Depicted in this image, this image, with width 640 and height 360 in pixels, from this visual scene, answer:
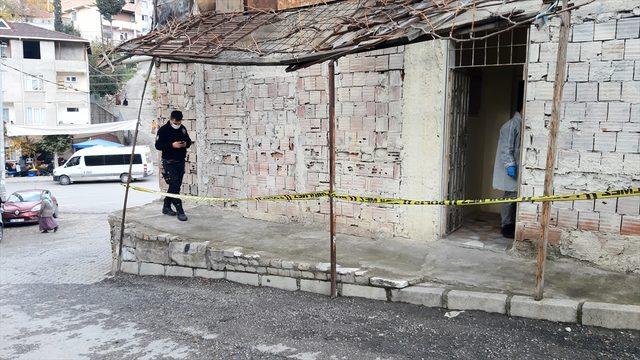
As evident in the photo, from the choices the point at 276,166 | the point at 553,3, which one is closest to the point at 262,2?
the point at 276,166

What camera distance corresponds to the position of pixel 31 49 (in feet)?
118

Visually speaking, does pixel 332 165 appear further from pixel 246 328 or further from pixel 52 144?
pixel 52 144

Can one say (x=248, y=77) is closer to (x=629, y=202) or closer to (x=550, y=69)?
(x=550, y=69)

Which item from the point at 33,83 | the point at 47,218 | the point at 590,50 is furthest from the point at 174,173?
the point at 33,83

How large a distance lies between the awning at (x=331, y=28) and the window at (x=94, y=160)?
2278 centimetres

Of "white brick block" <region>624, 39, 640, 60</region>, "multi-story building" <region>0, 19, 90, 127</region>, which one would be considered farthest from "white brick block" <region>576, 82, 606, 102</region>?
"multi-story building" <region>0, 19, 90, 127</region>

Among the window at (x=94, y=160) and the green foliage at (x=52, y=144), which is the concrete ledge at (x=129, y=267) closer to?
the window at (x=94, y=160)

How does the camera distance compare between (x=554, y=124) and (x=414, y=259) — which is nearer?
(x=554, y=124)

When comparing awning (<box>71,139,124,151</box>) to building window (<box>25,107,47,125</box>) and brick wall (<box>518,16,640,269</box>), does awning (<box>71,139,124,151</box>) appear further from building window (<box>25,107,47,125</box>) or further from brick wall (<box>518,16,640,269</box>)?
brick wall (<box>518,16,640,269</box>)

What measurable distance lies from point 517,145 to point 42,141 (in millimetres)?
35150

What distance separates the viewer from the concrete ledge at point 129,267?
303 inches

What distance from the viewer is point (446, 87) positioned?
634 cm

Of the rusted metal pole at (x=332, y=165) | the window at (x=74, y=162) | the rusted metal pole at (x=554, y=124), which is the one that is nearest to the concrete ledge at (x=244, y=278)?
the rusted metal pole at (x=332, y=165)

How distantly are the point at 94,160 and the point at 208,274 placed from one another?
25209 millimetres
